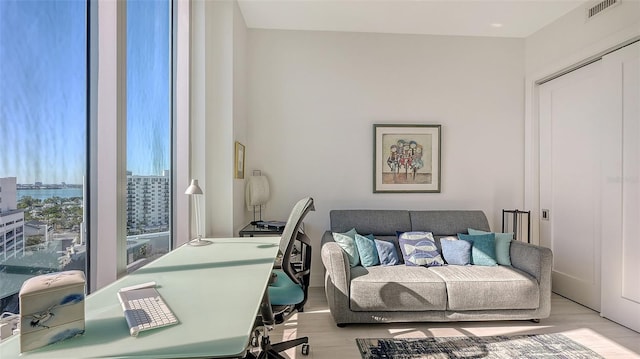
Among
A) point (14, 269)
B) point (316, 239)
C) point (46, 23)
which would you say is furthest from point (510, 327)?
point (46, 23)

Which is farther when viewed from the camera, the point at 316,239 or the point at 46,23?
the point at 316,239

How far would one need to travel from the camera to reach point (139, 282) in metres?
1.38

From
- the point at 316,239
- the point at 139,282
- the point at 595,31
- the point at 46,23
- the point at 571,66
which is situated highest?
the point at 595,31

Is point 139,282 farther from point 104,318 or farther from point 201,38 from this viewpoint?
point 201,38

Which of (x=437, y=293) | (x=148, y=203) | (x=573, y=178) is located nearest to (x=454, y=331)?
(x=437, y=293)

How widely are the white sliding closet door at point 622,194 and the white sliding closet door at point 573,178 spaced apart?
0.13 metres

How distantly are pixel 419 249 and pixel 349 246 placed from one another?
684 millimetres

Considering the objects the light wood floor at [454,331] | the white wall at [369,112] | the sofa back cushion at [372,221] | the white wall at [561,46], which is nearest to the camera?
the light wood floor at [454,331]

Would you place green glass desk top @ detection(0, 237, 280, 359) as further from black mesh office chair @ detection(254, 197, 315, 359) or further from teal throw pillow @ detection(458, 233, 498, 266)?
teal throw pillow @ detection(458, 233, 498, 266)

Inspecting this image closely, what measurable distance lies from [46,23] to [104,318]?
43.8 inches

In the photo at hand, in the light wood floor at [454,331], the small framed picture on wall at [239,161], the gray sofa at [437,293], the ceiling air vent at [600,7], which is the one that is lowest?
the light wood floor at [454,331]

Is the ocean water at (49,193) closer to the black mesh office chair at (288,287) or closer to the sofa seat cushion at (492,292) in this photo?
the black mesh office chair at (288,287)

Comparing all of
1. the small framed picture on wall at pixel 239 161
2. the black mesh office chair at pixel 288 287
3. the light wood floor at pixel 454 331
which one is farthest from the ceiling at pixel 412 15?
the light wood floor at pixel 454 331

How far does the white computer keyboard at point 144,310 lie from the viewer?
944 millimetres
